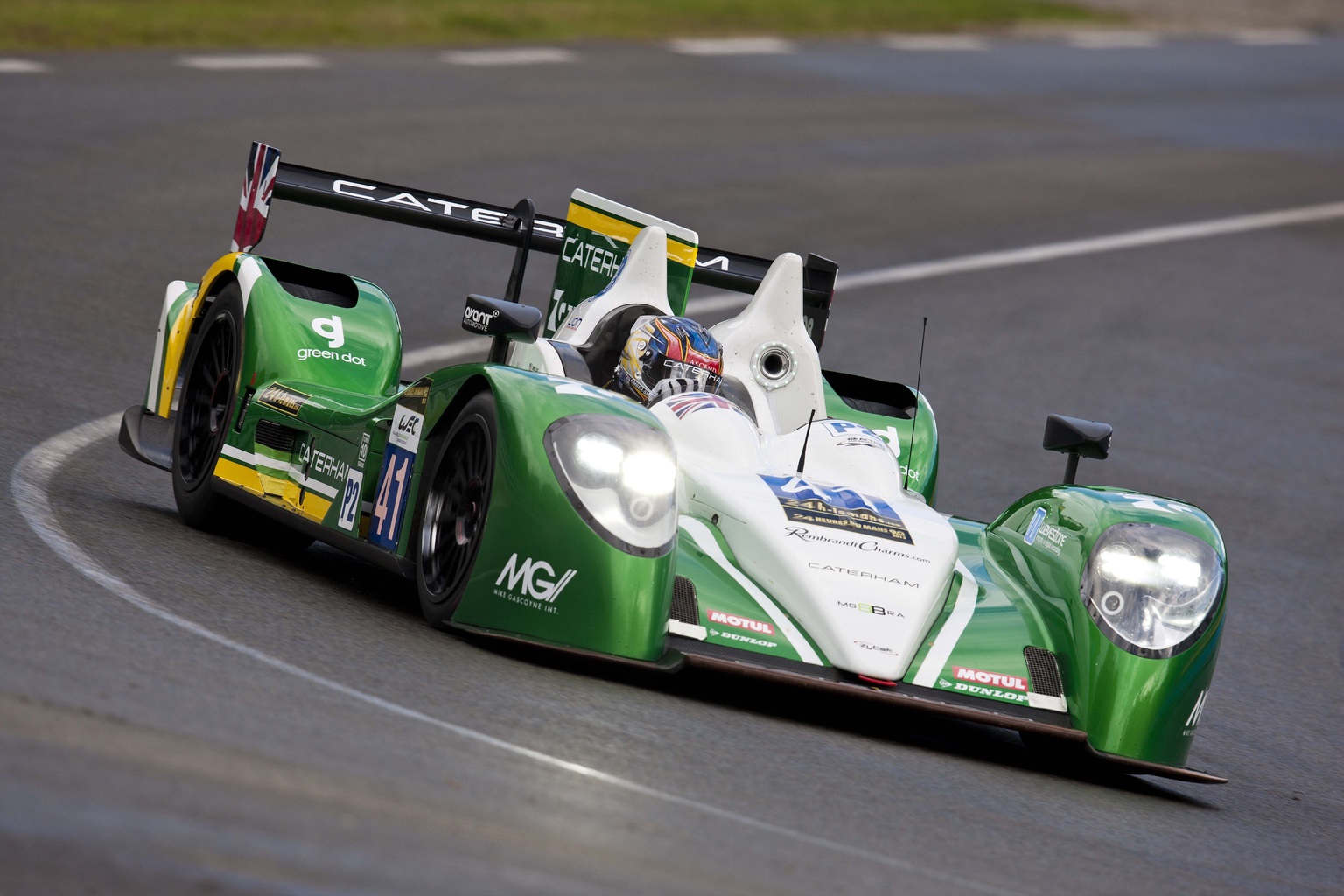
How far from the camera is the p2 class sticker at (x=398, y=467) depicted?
638cm

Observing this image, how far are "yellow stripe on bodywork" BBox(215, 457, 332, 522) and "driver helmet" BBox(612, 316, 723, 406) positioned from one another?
1.13 metres

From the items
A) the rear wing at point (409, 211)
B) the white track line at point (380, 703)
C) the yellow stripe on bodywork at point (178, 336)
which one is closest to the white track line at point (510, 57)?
the rear wing at point (409, 211)

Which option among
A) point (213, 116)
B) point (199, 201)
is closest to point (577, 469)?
point (199, 201)

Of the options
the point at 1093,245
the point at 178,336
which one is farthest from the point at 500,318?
the point at 1093,245

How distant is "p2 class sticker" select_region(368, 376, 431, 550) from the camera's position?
6.38 metres

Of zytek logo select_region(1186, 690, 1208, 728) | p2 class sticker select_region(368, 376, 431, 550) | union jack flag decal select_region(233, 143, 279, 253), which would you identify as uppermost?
union jack flag decal select_region(233, 143, 279, 253)

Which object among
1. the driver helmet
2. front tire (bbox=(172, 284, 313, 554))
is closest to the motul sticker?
the driver helmet

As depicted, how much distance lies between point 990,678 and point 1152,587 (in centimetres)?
63

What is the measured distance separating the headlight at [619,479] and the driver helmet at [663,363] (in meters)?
1.10

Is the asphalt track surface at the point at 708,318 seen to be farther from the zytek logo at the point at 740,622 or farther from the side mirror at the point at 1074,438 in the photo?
the side mirror at the point at 1074,438

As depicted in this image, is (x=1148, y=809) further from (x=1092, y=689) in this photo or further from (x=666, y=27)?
(x=666, y=27)

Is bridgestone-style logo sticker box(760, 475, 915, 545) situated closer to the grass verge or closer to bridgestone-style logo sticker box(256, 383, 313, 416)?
bridgestone-style logo sticker box(256, 383, 313, 416)

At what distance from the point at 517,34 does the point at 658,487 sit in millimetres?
21209

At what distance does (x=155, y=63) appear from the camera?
67.7 feet
